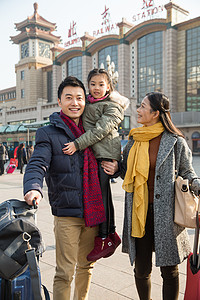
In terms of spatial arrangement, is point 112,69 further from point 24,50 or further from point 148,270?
point 24,50

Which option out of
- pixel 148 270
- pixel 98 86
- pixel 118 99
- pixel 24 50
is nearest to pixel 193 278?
pixel 148 270

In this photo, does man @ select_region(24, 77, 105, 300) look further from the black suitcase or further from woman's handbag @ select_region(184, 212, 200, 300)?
woman's handbag @ select_region(184, 212, 200, 300)

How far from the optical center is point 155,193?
2365 millimetres

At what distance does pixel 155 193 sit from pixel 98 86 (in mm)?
1020

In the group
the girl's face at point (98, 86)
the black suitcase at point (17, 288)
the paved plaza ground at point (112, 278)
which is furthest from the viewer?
the paved plaza ground at point (112, 278)

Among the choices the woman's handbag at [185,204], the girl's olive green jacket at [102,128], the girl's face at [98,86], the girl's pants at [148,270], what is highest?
the girl's face at [98,86]

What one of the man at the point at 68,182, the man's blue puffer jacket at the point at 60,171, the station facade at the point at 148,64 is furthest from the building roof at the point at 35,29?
the man's blue puffer jacket at the point at 60,171

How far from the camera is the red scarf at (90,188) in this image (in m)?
2.26

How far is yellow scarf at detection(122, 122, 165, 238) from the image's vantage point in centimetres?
239

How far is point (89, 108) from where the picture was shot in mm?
2479

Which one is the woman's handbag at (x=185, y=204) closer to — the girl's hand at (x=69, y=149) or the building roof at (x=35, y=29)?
the girl's hand at (x=69, y=149)

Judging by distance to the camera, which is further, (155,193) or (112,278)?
(112,278)

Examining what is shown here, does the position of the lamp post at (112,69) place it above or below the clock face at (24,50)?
below

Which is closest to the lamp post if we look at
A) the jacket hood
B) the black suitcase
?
the jacket hood
